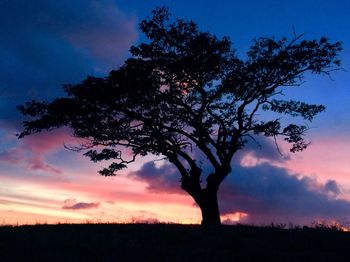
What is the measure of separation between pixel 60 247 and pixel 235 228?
29.5 ft

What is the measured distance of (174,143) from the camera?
1344 inches

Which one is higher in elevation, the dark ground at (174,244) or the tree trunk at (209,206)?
the tree trunk at (209,206)

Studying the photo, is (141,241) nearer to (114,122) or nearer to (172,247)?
(172,247)

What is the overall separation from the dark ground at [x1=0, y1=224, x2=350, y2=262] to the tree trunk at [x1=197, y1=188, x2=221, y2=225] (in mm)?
6217

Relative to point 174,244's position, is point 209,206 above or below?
above

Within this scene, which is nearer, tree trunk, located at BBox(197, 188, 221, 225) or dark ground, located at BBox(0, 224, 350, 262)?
dark ground, located at BBox(0, 224, 350, 262)

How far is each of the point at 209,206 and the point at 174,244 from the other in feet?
37.1

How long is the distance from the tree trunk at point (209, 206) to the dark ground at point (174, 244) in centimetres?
622

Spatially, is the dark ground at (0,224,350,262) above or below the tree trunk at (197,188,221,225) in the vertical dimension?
below

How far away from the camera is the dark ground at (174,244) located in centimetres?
1889

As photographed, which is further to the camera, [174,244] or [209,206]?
[209,206]

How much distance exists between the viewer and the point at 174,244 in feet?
70.0

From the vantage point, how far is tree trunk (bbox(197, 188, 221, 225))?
3212cm

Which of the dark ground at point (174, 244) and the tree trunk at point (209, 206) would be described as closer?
the dark ground at point (174, 244)
